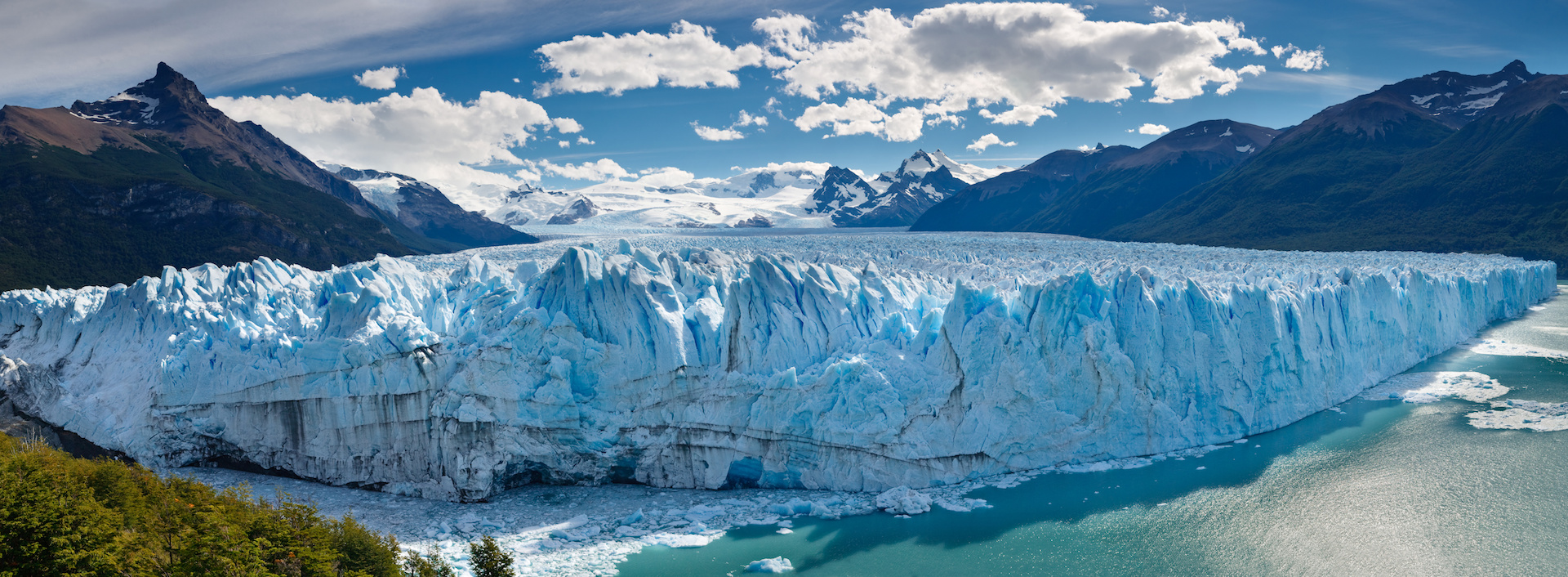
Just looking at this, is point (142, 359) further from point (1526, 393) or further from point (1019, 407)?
point (1526, 393)

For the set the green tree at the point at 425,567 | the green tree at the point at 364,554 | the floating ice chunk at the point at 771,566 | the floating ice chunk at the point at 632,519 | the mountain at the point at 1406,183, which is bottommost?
the floating ice chunk at the point at 771,566

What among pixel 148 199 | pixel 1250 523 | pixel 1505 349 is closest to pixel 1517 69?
pixel 1505 349

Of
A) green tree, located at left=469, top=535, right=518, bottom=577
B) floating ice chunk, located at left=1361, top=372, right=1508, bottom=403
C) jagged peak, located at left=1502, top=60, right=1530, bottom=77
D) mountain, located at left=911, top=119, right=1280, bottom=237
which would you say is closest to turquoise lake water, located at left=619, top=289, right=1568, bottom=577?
green tree, located at left=469, top=535, right=518, bottom=577

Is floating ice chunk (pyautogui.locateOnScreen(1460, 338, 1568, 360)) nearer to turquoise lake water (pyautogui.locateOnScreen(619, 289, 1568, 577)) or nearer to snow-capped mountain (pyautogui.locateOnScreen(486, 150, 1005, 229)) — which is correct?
turquoise lake water (pyautogui.locateOnScreen(619, 289, 1568, 577))

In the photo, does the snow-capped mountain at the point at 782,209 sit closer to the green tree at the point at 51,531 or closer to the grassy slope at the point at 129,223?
the grassy slope at the point at 129,223

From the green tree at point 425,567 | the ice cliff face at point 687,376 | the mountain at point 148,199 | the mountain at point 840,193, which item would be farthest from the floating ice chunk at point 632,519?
the mountain at point 840,193

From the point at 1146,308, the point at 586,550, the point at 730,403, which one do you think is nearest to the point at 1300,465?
the point at 1146,308
